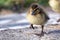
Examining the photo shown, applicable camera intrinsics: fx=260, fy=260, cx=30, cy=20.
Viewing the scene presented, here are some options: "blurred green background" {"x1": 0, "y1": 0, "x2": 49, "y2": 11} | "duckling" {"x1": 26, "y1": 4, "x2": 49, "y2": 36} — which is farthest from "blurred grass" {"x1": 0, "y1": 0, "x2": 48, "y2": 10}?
"duckling" {"x1": 26, "y1": 4, "x2": 49, "y2": 36}

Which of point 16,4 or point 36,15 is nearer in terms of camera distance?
point 36,15

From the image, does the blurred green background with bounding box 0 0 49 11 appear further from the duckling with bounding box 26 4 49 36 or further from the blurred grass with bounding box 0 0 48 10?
the duckling with bounding box 26 4 49 36

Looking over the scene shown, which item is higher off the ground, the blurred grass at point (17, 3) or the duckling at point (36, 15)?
the duckling at point (36, 15)

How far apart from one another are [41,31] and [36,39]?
49 cm

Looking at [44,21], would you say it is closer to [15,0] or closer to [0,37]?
[0,37]

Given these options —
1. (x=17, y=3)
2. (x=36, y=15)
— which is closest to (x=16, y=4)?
(x=17, y=3)

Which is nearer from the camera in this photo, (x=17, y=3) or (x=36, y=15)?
(x=36, y=15)

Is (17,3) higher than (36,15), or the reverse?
(36,15)

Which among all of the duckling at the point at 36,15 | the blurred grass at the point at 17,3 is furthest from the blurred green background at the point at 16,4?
the duckling at the point at 36,15

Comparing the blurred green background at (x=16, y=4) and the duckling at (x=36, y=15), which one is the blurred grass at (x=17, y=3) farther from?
the duckling at (x=36, y=15)

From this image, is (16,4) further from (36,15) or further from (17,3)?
(36,15)

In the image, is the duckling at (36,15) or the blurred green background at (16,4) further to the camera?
the blurred green background at (16,4)

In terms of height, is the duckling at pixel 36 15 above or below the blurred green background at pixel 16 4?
above

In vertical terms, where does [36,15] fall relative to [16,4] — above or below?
above
